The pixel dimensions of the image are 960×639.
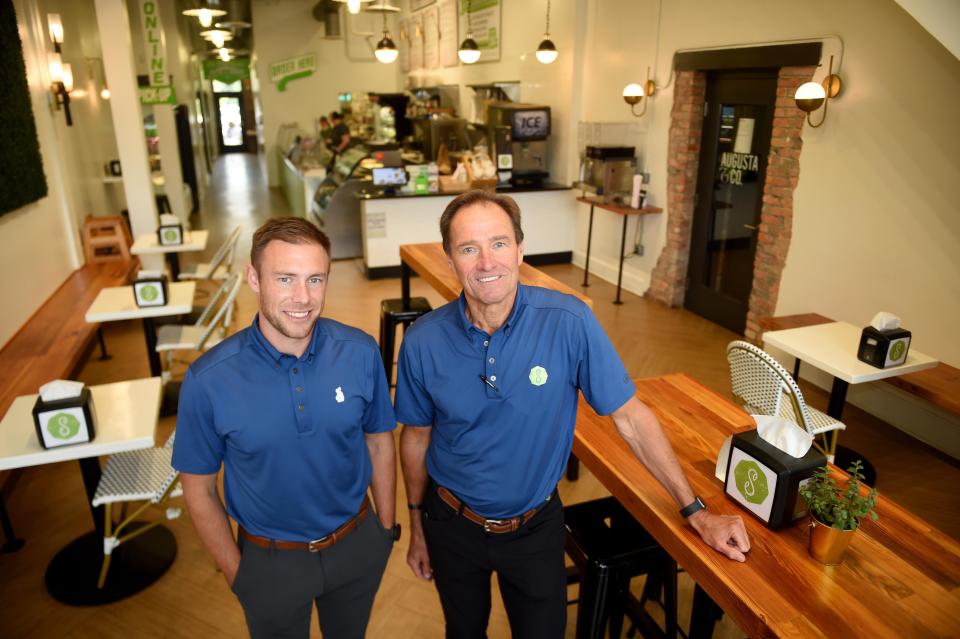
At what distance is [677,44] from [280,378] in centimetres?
566

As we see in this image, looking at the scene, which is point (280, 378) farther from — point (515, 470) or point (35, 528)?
point (35, 528)

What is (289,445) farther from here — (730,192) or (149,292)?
(730,192)

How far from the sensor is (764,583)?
157 cm

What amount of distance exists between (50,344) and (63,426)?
2499mm

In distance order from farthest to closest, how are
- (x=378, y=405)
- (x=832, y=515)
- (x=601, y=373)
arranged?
(x=378, y=405) → (x=601, y=373) → (x=832, y=515)

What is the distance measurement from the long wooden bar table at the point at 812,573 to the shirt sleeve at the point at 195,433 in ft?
3.92

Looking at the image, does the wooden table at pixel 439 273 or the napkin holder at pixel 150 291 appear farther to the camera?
the napkin holder at pixel 150 291

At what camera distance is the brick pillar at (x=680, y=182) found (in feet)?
20.1

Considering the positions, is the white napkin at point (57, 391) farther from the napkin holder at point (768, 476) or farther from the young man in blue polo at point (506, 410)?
the napkin holder at point (768, 476)

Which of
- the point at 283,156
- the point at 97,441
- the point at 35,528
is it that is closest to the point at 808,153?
the point at 97,441

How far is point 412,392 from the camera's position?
192cm

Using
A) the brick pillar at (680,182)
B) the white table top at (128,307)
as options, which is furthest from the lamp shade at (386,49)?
the white table top at (128,307)

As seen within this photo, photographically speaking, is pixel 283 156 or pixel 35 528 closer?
pixel 35 528

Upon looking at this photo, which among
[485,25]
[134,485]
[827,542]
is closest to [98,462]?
[134,485]
